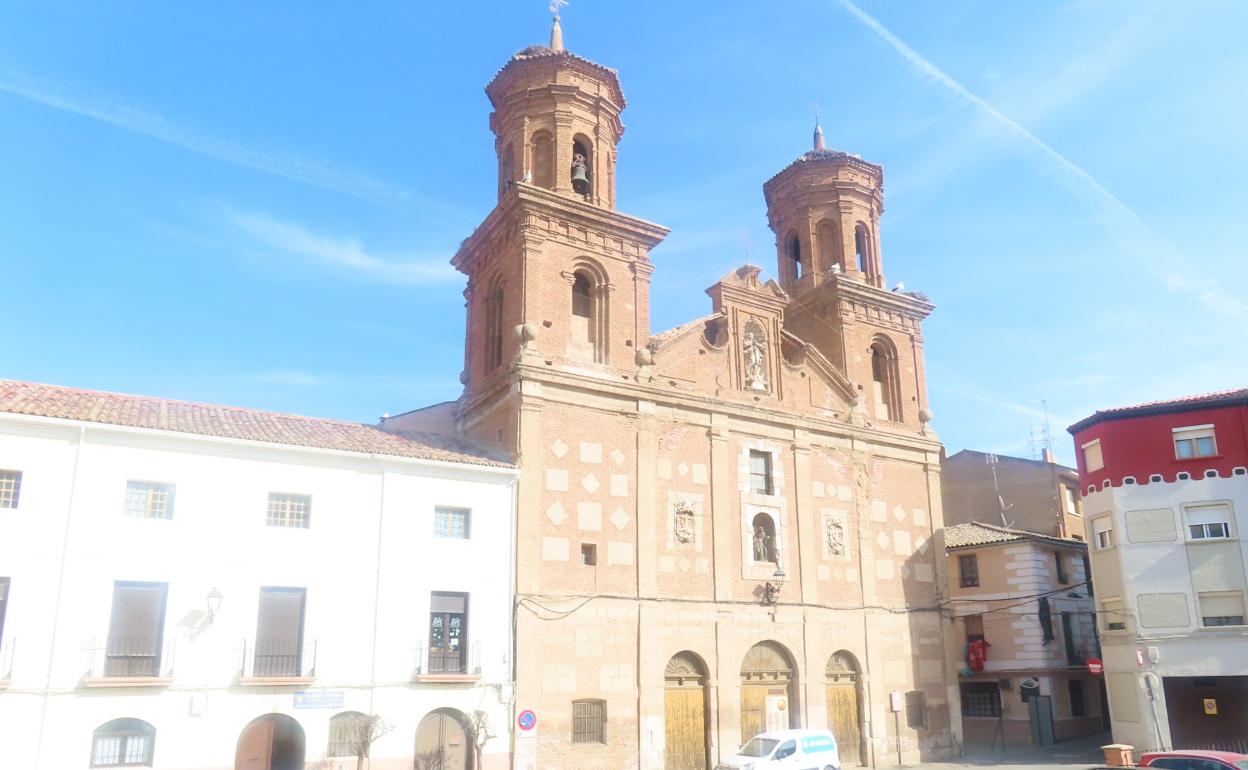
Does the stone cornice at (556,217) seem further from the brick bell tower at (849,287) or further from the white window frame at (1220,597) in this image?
the white window frame at (1220,597)

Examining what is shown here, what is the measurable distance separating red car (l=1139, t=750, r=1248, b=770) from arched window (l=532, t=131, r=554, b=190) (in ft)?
75.6

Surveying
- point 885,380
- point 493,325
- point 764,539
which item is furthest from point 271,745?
point 885,380

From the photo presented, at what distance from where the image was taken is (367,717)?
2319 cm

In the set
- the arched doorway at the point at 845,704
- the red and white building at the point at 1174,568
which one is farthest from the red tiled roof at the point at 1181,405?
the arched doorway at the point at 845,704

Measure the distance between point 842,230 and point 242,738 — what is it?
28.1 m

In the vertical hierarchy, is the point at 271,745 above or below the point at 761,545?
below

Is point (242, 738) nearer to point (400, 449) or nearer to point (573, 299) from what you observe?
point (400, 449)

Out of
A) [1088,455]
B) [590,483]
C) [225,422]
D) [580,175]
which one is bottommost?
[590,483]

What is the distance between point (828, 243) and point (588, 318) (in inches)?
518

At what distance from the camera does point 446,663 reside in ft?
81.1

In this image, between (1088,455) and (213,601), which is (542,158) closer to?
(213,601)

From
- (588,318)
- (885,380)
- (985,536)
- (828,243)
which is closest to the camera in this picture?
(588,318)

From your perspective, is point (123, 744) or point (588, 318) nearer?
point (123, 744)

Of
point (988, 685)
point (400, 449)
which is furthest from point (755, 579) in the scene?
point (988, 685)
